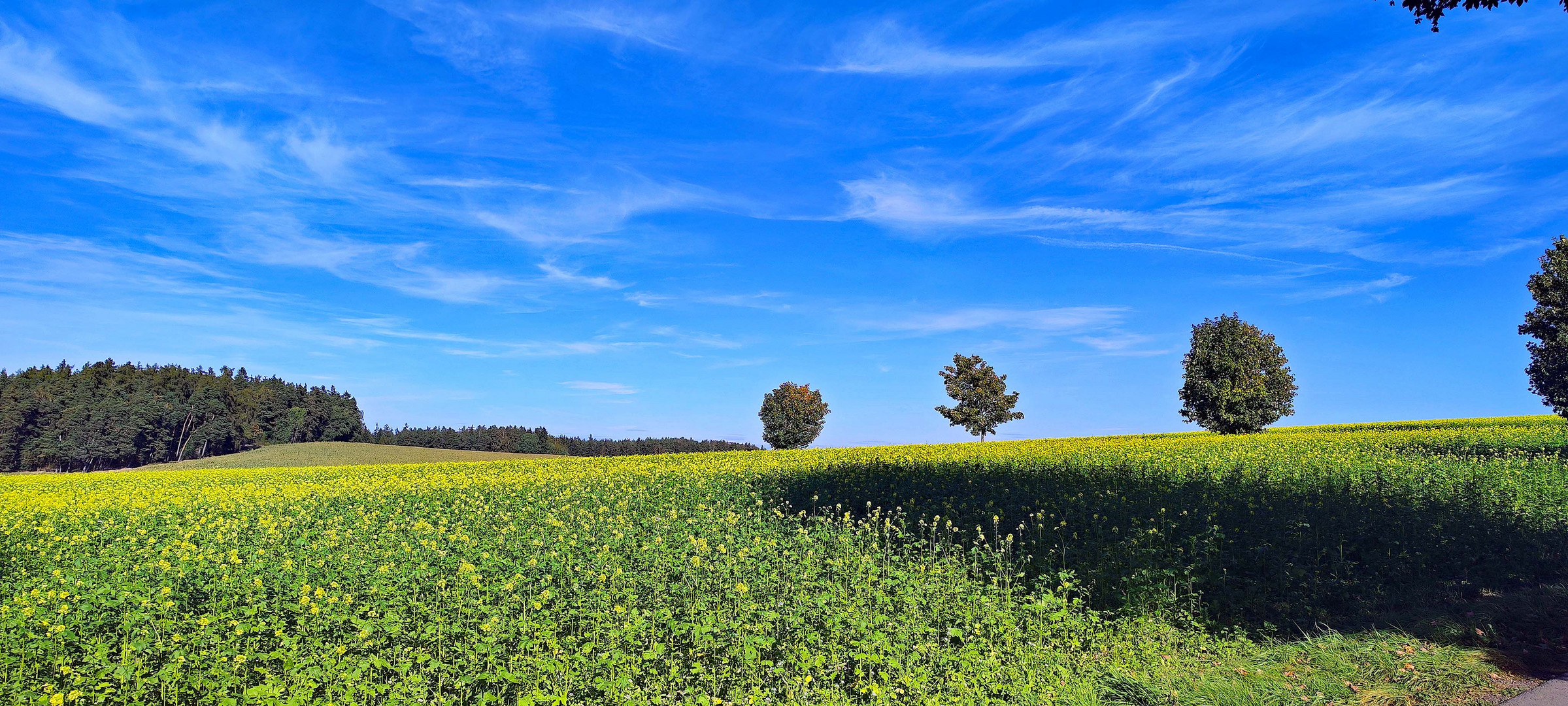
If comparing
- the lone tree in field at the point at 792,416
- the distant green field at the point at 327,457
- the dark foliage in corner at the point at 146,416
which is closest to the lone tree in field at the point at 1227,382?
the lone tree in field at the point at 792,416

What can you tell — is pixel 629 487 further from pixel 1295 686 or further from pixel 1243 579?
pixel 1295 686

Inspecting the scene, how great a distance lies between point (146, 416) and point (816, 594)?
3799 inches

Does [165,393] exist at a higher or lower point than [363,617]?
higher

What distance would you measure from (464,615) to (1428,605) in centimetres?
1217

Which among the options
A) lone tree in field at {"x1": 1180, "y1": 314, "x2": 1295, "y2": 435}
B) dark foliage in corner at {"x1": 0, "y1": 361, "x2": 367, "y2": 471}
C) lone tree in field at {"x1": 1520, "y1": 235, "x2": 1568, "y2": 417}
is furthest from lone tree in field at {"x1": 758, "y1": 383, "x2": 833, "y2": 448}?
dark foliage in corner at {"x1": 0, "y1": 361, "x2": 367, "y2": 471}

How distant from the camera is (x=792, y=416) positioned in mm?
73688

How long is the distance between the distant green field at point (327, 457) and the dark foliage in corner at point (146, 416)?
20.9 meters

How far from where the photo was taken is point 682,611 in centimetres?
817

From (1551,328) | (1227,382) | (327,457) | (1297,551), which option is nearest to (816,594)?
(1297,551)

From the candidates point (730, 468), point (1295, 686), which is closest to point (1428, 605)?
point (1295, 686)

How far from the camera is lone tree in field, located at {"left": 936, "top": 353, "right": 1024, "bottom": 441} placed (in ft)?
192

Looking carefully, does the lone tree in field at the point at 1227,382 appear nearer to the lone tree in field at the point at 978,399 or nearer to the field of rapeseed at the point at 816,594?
the lone tree in field at the point at 978,399

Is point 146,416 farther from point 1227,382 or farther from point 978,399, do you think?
point 1227,382

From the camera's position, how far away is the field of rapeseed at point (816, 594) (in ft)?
21.9
